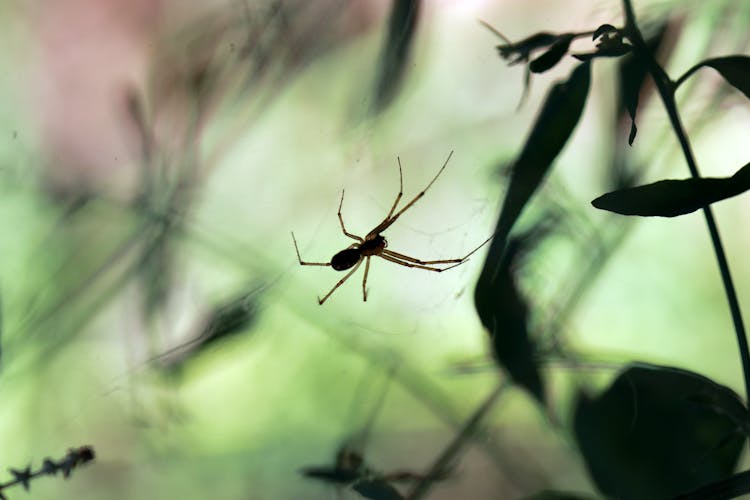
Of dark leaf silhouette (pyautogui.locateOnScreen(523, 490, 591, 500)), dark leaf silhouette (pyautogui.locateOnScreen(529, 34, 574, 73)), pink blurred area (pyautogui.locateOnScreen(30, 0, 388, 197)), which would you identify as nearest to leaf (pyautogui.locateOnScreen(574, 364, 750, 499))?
dark leaf silhouette (pyautogui.locateOnScreen(523, 490, 591, 500))

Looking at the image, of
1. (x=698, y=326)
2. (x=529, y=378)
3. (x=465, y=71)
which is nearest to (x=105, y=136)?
(x=465, y=71)

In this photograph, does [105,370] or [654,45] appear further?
[105,370]

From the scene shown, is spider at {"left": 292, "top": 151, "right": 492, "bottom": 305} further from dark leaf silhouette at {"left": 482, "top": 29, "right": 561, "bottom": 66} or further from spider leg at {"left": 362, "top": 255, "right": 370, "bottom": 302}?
dark leaf silhouette at {"left": 482, "top": 29, "right": 561, "bottom": 66}

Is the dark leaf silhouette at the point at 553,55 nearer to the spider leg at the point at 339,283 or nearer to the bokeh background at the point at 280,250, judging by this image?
the bokeh background at the point at 280,250

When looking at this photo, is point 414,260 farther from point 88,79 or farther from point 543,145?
point 88,79

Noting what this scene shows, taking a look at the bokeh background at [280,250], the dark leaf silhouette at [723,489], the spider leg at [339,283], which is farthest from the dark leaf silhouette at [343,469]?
the dark leaf silhouette at [723,489]

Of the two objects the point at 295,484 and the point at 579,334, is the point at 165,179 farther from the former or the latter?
the point at 579,334
